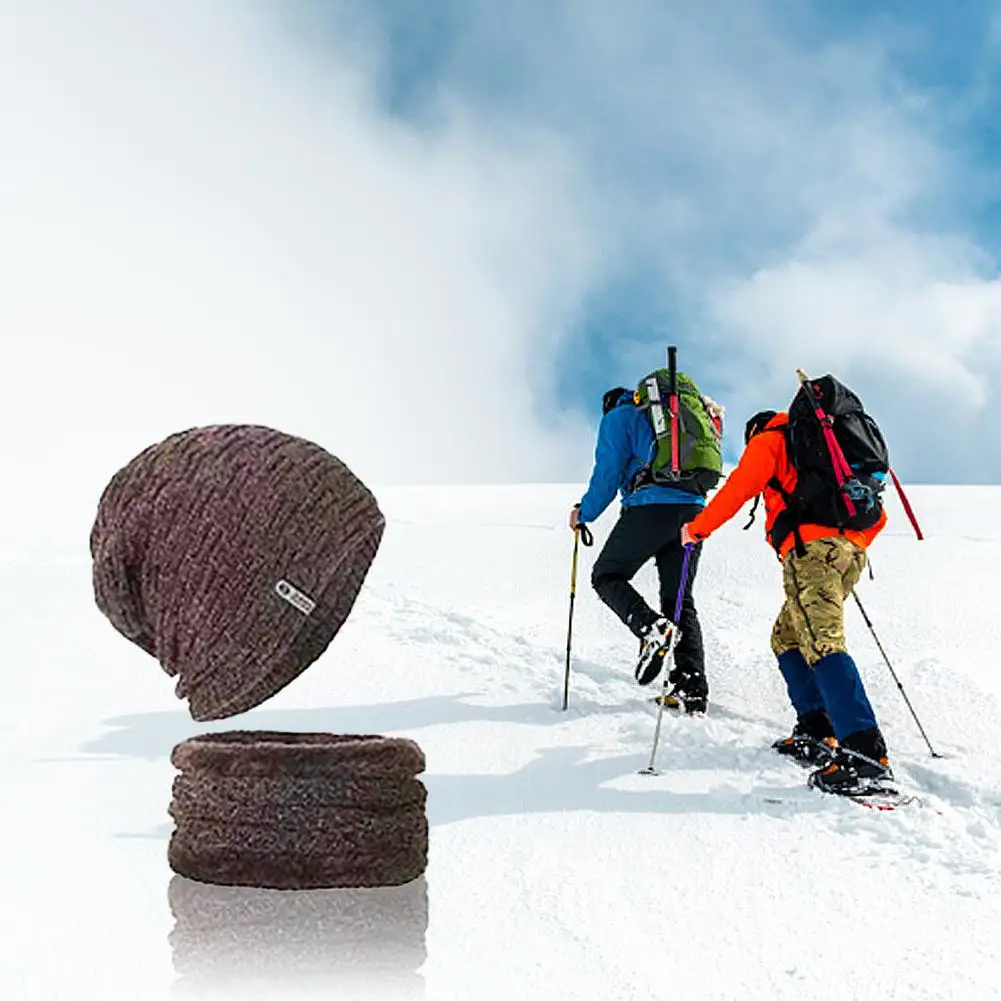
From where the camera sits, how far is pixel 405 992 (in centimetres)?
246

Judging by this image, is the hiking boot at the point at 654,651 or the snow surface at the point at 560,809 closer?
the snow surface at the point at 560,809

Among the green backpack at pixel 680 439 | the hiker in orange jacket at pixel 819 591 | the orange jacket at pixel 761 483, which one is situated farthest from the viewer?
the green backpack at pixel 680 439

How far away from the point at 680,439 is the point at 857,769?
2.18 metres

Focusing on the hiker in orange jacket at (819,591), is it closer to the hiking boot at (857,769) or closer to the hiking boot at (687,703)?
the hiking boot at (857,769)

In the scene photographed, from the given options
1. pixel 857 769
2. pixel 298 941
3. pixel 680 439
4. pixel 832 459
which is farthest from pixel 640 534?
pixel 298 941

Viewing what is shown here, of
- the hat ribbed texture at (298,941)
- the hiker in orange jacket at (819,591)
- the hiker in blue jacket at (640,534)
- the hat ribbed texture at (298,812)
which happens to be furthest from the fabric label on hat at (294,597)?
the hiker in blue jacket at (640,534)

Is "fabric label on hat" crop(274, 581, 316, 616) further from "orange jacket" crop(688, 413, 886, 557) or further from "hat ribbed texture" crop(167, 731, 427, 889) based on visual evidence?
"orange jacket" crop(688, 413, 886, 557)

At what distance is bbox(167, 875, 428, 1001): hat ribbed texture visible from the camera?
2402 millimetres

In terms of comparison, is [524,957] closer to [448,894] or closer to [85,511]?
[448,894]

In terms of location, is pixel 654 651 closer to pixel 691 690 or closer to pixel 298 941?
pixel 691 690

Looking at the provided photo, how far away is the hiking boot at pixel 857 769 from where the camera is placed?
5074 millimetres

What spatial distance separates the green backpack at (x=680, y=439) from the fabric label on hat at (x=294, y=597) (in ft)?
13.5

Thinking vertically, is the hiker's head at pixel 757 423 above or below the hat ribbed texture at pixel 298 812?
above

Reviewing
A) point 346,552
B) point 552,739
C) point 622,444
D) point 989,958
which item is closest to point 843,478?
point 622,444
